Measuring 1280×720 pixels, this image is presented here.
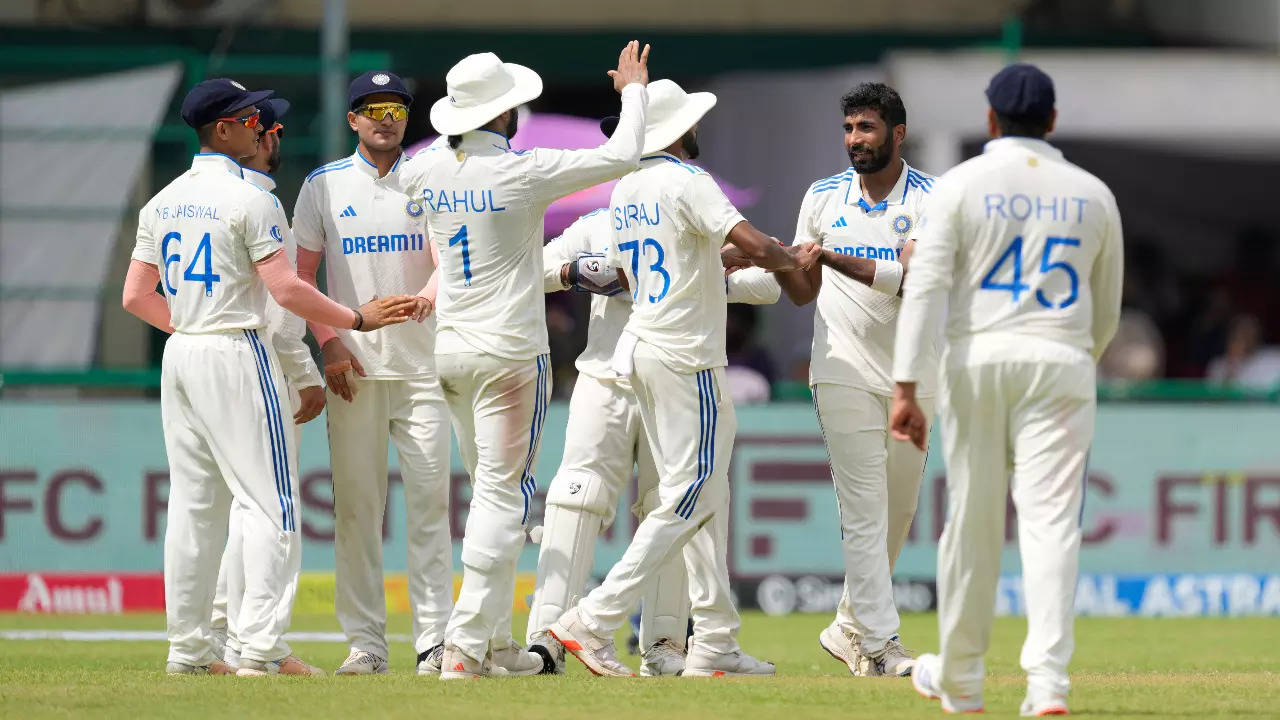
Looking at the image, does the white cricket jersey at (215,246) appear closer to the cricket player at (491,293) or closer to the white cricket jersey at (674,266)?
the cricket player at (491,293)

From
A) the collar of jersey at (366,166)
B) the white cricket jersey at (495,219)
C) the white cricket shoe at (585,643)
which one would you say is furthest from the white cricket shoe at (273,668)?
the collar of jersey at (366,166)

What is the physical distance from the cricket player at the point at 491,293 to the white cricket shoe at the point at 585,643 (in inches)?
9.5

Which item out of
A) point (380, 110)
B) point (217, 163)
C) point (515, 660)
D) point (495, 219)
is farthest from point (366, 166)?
point (515, 660)

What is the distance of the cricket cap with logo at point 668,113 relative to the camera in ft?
26.8

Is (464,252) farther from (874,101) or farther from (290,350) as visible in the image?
(874,101)

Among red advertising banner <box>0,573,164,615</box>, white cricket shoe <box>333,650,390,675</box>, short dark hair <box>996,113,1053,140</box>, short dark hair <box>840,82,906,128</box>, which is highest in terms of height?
short dark hair <box>840,82,906,128</box>

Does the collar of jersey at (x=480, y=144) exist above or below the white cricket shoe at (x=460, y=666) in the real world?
above

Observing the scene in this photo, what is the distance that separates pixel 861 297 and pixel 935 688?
236 cm

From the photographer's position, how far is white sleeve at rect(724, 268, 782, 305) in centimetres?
894

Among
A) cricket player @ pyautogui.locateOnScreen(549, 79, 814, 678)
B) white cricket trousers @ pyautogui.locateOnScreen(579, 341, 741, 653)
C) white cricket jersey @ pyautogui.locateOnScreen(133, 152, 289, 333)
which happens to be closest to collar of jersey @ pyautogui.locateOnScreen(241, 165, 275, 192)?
white cricket jersey @ pyautogui.locateOnScreen(133, 152, 289, 333)

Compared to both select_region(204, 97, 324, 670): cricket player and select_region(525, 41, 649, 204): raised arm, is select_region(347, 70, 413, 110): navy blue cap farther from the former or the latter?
select_region(525, 41, 649, 204): raised arm

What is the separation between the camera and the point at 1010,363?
668 centimetres

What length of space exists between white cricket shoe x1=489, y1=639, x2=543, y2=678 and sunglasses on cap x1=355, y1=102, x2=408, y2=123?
2.42 meters

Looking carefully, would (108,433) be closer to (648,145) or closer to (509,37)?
(648,145)
